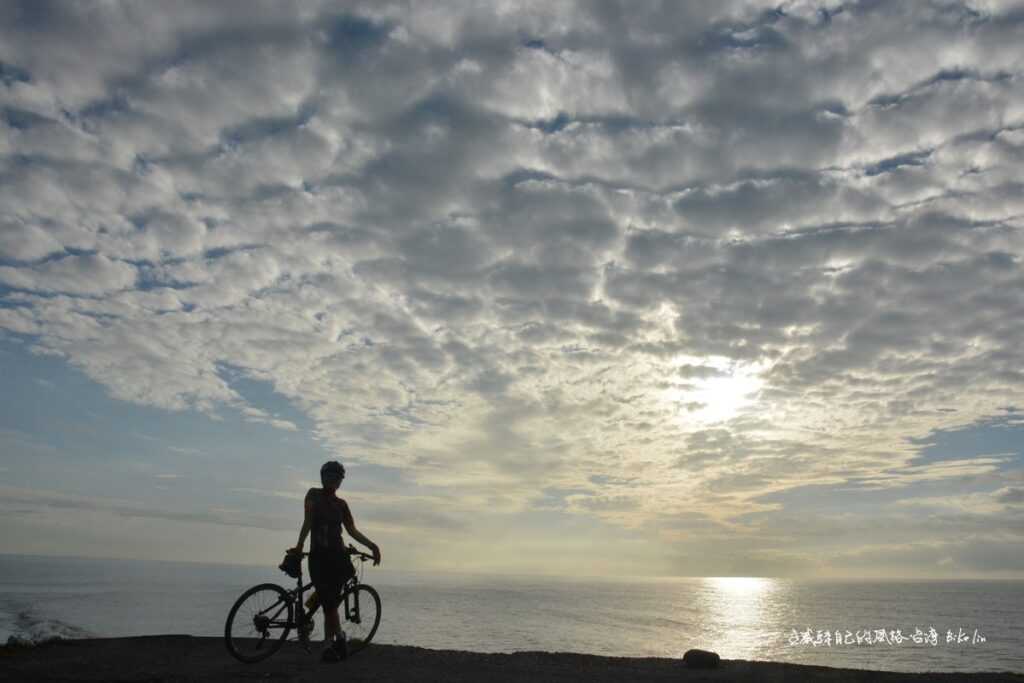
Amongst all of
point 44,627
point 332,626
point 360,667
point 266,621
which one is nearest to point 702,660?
point 360,667

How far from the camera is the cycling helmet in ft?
34.5

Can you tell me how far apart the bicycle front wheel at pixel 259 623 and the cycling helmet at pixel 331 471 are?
1.73 metres

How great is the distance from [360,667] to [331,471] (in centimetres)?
291

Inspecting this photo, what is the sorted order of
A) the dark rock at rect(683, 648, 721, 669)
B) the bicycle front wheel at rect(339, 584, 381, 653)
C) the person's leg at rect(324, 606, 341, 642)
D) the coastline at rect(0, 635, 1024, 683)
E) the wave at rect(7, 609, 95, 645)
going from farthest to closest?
the wave at rect(7, 609, 95, 645), the dark rock at rect(683, 648, 721, 669), the bicycle front wheel at rect(339, 584, 381, 653), the person's leg at rect(324, 606, 341, 642), the coastline at rect(0, 635, 1024, 683)

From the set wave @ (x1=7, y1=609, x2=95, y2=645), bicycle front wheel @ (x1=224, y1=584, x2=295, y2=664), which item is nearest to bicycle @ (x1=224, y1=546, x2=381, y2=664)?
bicycle front wheel @ (x1=224, y1=584, x2=295, y2=664)

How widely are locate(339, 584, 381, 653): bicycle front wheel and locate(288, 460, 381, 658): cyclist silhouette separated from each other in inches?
20.6

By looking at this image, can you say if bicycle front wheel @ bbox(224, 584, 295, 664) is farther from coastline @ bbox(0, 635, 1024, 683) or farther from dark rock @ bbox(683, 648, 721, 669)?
dark rock @ bbox(683, 648, 721, 669)

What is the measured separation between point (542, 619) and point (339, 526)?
8362 cm

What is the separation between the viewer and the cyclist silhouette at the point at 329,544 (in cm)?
1030

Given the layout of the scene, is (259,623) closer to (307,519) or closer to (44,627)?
(307,519)

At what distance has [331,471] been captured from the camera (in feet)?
34.6

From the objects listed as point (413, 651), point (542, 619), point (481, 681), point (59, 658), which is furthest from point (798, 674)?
point (542, 619)

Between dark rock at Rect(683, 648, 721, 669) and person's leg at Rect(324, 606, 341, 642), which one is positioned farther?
dark rock at Rect(683, 648, 721, 669)

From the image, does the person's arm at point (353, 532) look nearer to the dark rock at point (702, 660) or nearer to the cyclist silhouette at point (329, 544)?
the cyclist silhouette at point (329, 544)
